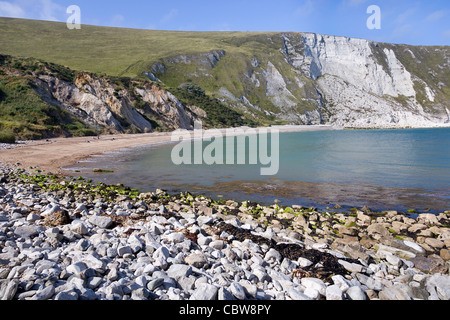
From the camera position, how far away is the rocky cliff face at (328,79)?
396 ft

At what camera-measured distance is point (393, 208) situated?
11.1 meters

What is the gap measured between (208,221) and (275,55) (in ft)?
523

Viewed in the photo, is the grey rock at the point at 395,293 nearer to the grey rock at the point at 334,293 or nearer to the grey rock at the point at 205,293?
the grey rock at the point at 334,293

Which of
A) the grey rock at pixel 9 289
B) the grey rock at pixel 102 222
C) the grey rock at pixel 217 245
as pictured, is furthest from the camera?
the grey rock at pixel 102 222

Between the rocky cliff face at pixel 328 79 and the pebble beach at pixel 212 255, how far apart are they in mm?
96698

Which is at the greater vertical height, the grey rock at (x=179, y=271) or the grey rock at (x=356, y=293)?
the grey rock at (x=179, y=271)

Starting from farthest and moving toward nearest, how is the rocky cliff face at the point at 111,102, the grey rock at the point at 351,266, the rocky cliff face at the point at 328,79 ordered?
the rocky cliff face at the point at 328,79
the rocky cliff face at the point at 111,102
the grey rock at the point at 351,266

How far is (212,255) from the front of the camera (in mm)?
5715

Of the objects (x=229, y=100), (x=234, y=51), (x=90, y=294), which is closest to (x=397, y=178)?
(x=90, y=294)

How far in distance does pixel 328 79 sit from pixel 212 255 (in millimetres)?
A: 164494

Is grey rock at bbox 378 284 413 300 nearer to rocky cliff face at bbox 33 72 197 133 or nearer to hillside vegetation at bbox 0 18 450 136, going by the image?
rocky cliff face at bbox 33 72 197 133
